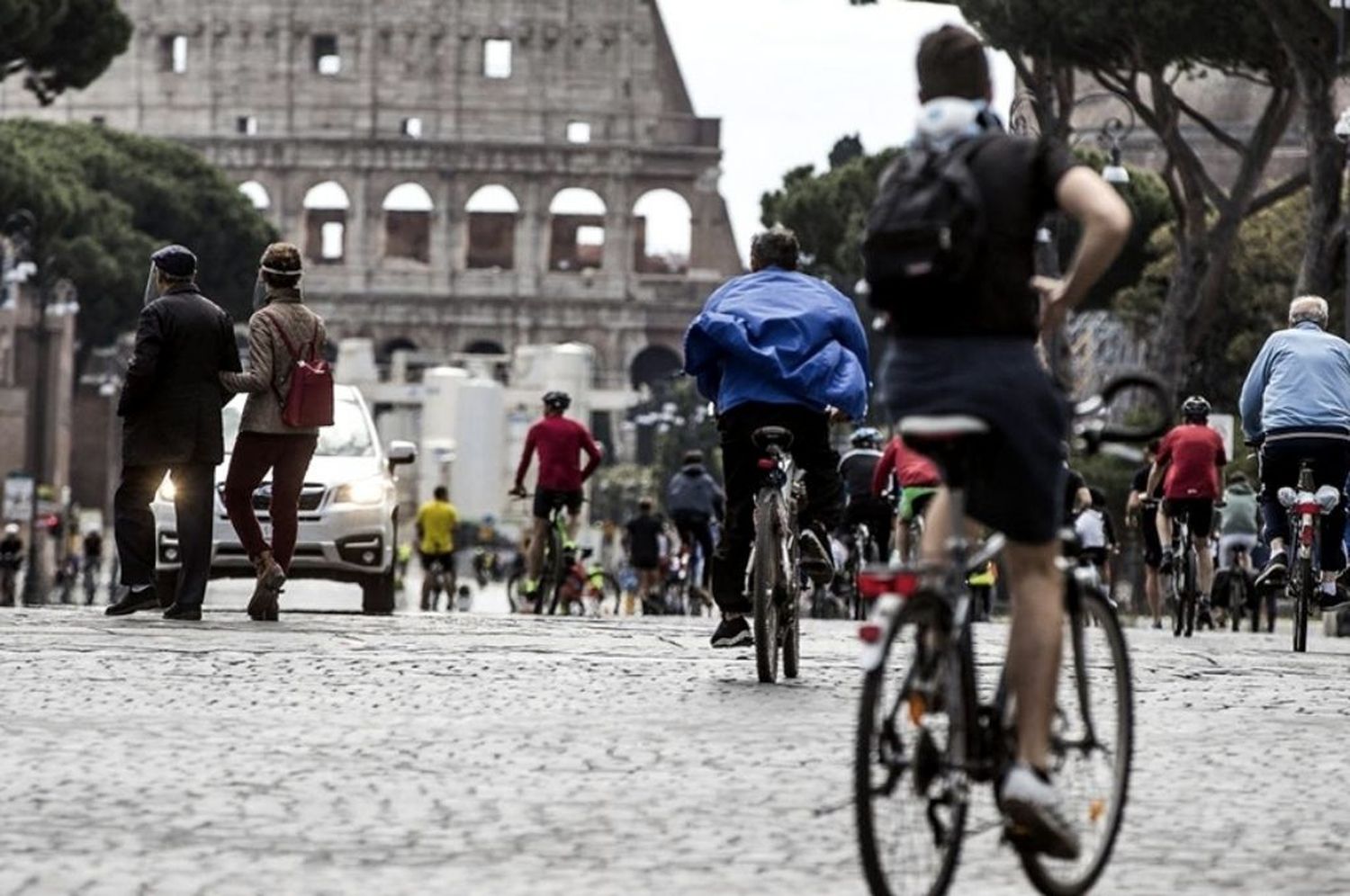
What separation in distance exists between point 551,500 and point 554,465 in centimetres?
38

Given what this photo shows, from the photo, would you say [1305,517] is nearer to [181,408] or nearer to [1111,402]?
[181,408]

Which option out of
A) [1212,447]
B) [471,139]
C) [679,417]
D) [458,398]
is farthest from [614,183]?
[1212,447]

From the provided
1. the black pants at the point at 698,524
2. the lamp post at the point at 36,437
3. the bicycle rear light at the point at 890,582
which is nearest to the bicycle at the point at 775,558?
the bicycle rear light at the point at 890,582

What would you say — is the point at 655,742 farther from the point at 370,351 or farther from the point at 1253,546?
the point at 370,351

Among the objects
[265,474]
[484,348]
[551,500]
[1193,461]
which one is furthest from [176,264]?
[484,348]

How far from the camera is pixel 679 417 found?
8900 cm

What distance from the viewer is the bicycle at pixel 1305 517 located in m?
15.8

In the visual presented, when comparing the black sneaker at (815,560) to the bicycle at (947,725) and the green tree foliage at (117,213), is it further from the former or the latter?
the green tree foliage at (117,213)

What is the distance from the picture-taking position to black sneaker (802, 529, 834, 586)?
12.0 meters

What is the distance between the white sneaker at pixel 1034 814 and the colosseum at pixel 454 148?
11216 centimetres

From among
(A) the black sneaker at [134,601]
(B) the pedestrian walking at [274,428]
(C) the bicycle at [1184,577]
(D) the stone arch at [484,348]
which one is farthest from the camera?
(D) the stone arch at [484,348]

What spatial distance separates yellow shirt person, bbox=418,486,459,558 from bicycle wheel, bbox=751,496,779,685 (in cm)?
2520

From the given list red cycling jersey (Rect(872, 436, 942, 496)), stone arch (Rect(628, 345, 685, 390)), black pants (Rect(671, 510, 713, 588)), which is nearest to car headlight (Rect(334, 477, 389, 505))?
red cycling jersey (Rect(872, 436, 942, 496))

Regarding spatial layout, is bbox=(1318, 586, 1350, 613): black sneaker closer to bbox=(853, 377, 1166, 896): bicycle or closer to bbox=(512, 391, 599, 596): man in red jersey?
bbox=(512, 391, 599, 596): man in red jersey
